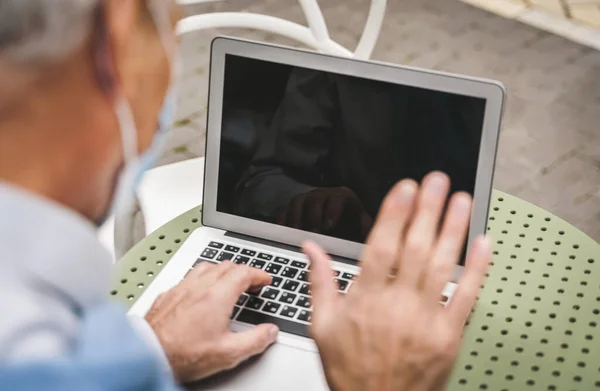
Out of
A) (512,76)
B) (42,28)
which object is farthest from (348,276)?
(512,76)

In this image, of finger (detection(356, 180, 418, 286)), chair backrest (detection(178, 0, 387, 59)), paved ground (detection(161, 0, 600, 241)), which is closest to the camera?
finger (detection(356, 180, 418, 286))

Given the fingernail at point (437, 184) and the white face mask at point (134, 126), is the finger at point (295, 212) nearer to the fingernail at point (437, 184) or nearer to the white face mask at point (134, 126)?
the fingernail at point (437, 184)

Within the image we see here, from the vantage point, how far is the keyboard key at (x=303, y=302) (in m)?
0.95

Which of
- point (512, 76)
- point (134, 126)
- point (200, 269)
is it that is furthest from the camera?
point (512, 76)

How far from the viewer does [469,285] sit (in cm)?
71

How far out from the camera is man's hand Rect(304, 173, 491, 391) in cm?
68

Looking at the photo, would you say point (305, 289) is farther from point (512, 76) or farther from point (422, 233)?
point (512, 76)

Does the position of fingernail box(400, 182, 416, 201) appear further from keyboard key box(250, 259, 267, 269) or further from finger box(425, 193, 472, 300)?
keyboard key box(250, 259, 267, 269)

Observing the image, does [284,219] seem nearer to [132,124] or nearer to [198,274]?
[198,274]

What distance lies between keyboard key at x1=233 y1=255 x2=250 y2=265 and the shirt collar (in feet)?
1.72

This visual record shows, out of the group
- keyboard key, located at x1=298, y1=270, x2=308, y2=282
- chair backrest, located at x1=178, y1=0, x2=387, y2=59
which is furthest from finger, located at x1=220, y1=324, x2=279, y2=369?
chair backrest, located at x1=178, y1=0, x2=387, y2=59

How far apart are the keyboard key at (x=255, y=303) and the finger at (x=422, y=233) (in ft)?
0.94

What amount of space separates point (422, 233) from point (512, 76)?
79.4 inches

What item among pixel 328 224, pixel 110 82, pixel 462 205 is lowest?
pixel 328 224
